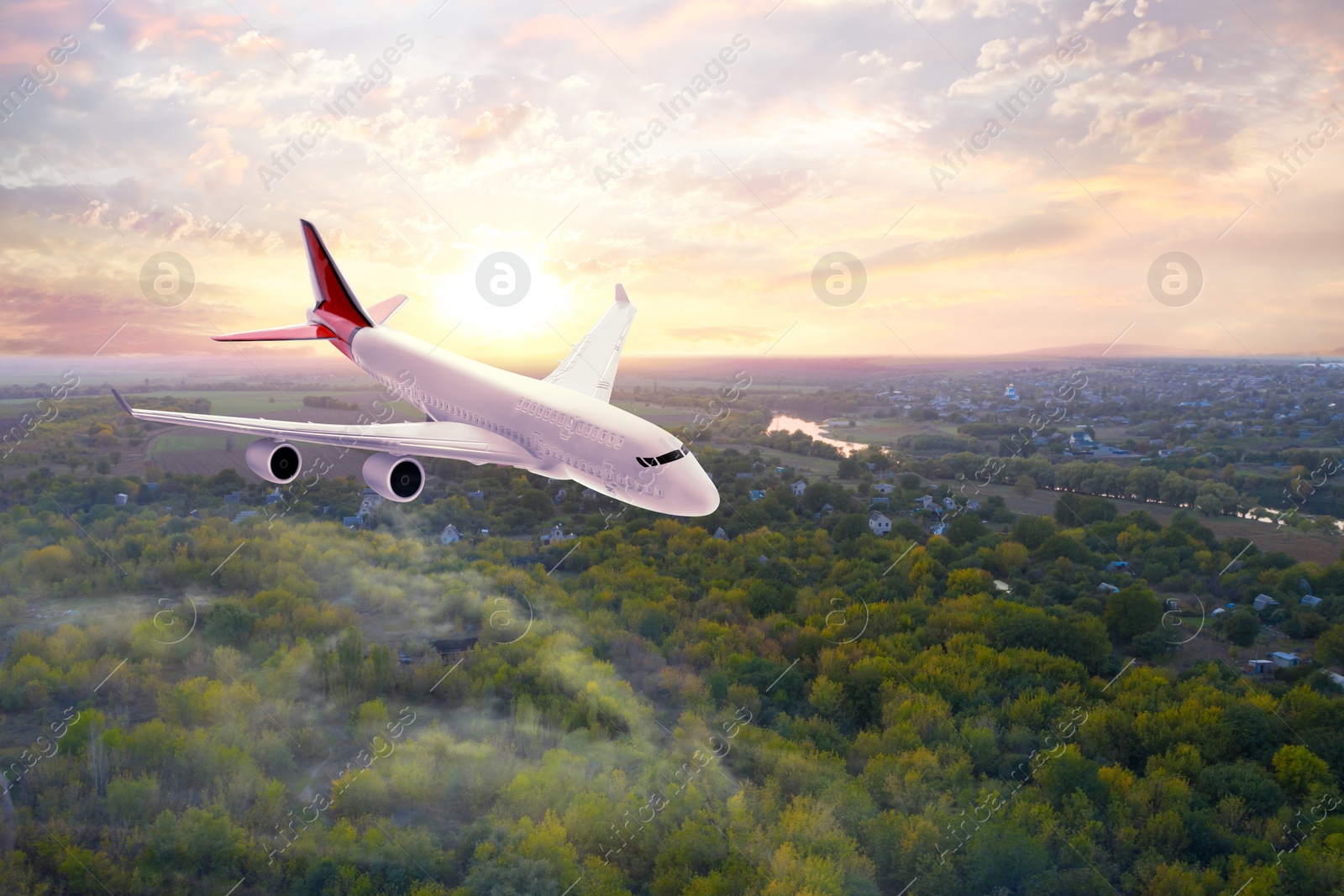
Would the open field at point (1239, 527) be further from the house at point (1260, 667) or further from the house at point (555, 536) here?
the house at point (555, 536)

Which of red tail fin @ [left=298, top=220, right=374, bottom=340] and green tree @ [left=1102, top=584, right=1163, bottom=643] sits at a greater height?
red tail fin @ [left=298, top=220, right=374, bottom=340]

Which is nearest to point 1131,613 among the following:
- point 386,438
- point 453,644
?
point 453,644

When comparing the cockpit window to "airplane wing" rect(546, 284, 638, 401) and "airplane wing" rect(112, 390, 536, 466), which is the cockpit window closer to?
"airplane wing" rect(112, 390, 536, 466)

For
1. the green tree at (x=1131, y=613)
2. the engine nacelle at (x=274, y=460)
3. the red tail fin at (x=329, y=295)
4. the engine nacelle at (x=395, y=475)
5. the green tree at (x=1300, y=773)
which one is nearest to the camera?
the engine nacelle at (x=395, y=475)
